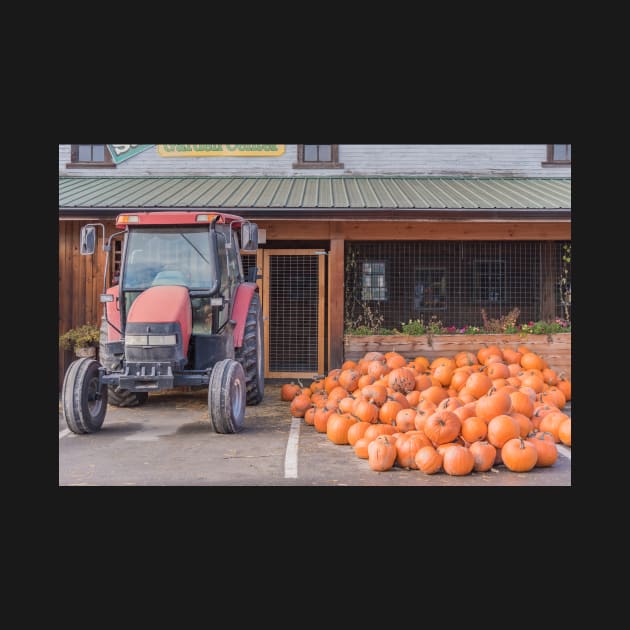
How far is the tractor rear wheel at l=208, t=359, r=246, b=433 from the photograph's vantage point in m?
6.96

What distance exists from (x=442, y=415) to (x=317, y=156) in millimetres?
9550

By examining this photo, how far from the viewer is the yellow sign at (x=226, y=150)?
14312mm

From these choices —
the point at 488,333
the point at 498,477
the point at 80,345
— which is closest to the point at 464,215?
the point at 488,333

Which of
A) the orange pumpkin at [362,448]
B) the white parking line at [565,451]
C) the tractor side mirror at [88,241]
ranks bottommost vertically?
the white parking line at [565,451]

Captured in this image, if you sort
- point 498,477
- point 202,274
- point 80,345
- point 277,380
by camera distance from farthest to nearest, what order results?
point 277,380 < point 80,345 < point 202,274 < point 498,477

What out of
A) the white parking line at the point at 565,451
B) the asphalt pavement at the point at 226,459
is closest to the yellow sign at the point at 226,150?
the asphalt pavement at the point at 226,459

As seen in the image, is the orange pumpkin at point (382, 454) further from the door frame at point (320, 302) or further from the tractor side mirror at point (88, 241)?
the door frame at point (320, 302)

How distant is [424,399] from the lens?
7.24 m

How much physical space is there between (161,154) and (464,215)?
23.9 ft

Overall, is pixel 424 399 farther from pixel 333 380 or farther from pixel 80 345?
pixel 80 345

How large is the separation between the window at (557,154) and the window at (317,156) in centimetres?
475

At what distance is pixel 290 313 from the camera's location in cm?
1278

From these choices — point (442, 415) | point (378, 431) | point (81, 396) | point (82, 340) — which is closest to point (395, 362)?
point (378, 431)

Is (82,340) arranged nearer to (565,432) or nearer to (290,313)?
(290,313)
